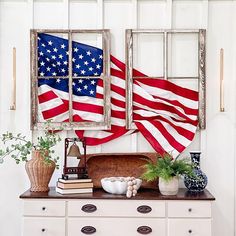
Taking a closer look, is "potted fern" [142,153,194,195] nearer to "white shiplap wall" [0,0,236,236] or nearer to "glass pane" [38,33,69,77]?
"white shiplap wall" [0,0,236,236]

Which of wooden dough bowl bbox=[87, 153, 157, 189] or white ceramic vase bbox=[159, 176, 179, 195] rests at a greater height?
wooden dough bowl bbox=[87, 153, 157, 189]

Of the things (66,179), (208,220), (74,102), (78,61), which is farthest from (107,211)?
(78,61)

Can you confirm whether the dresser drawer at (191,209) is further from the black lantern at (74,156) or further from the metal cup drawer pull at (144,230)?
the black lantern at (74,156)

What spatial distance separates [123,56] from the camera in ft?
15.0

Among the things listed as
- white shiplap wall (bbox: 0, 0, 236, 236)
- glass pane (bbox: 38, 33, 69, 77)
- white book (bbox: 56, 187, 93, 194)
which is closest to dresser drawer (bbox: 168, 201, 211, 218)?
white shiplap wall (bbox: 0, 0, 236, 236)

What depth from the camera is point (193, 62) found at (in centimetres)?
455

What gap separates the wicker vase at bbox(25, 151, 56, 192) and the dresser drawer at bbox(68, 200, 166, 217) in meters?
0.40

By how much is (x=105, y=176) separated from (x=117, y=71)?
3.13 feet

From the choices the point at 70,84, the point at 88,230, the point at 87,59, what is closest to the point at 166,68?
the point at 87,59

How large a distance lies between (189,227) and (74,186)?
99 cm

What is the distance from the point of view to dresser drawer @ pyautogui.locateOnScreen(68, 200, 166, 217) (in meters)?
3.99

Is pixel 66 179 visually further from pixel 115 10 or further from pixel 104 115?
pixel 115 10

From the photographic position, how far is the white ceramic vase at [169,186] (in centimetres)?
408

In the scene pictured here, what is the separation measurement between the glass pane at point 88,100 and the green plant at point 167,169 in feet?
2.35
